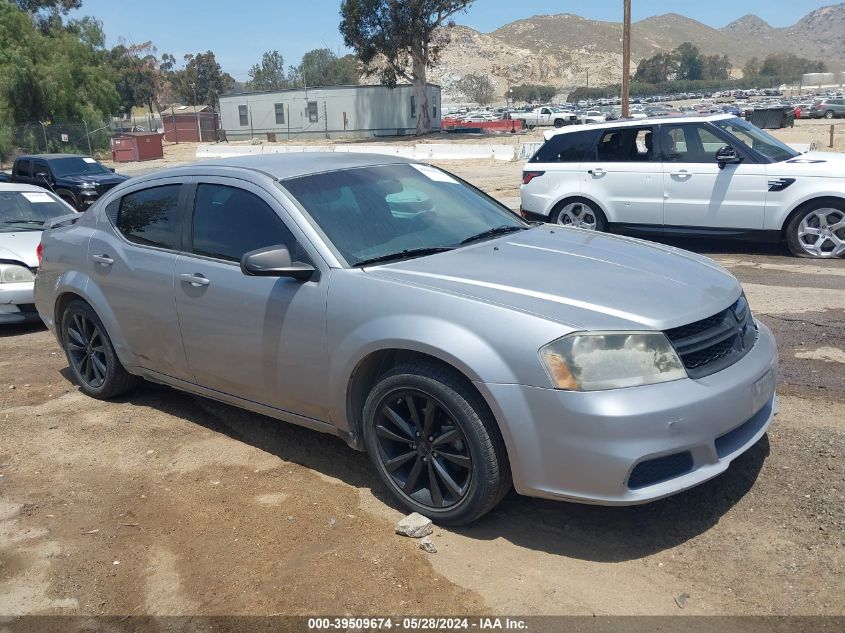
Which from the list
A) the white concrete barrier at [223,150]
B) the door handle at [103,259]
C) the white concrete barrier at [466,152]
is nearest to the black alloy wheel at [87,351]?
the door handle at [103,259]

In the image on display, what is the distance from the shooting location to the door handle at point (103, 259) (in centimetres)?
515

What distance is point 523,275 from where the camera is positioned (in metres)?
3.72

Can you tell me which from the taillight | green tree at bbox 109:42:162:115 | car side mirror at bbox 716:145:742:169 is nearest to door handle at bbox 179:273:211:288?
car side mirror at bbox 716:145:742:169

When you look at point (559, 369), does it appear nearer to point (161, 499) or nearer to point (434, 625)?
point (434, 625)

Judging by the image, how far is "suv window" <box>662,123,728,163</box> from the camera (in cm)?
965

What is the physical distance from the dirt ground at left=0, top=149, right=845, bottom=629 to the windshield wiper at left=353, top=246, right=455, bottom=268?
3.92 feet

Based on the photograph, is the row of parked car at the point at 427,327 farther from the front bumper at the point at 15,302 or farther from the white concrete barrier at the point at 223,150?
the white concrete barrier at the point at 223,150

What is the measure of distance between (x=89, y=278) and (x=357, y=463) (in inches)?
91.5

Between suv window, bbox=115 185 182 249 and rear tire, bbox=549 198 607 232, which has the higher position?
suv window, bbox=115 185 182 249

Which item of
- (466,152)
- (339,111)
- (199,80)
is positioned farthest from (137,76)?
(466,152)

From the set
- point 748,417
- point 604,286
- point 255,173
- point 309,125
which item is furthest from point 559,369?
point 309,125

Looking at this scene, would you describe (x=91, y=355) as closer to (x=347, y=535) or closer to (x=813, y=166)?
(x=347, y=535)

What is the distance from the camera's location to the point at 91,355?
560 cm

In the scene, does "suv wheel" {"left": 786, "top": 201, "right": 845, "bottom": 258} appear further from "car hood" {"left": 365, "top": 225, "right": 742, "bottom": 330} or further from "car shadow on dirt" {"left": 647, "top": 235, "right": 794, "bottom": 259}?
"car hood" {"left": 365, "top": 225, "right": 742, "bottom": 330}
